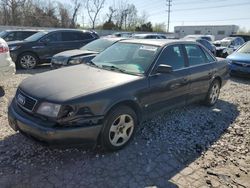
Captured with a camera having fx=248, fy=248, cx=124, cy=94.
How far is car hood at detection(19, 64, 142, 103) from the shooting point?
3.09 m

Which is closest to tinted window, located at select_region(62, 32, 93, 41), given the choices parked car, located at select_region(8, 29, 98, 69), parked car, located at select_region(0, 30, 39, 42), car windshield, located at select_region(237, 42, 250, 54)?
parked car, located at select_region(8, 29, 98, 69)

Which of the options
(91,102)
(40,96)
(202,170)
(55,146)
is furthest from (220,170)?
(40,96)

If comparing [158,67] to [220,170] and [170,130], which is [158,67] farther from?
[220,170]

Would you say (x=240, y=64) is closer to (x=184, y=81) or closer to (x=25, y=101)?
(x=184, y=81)

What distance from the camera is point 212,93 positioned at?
18.7 ft

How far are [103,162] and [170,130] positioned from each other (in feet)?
5.11

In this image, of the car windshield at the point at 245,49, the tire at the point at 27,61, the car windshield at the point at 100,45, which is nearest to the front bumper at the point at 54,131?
the car windshield at the point at 100,45

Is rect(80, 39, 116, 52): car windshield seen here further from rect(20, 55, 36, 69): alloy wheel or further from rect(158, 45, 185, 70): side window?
rect(158, 45, 185, 70): side window

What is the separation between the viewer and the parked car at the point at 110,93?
9.79ft

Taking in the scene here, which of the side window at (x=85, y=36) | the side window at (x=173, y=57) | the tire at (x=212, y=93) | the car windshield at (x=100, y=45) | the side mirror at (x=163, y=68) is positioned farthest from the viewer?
the side window at (x=85, y=36)

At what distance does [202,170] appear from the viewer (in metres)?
3.30

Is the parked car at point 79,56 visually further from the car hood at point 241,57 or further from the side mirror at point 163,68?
the car hood at point 241,57

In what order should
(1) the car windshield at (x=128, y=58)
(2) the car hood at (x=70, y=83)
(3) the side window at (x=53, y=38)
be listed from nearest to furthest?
1. (2) the car hood at (x=70, y=83)
2. (1) the car windshield at (x=128, y=58)
3. (3) the side window at (x=53, y=38)

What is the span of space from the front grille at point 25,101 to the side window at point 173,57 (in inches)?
81.1
